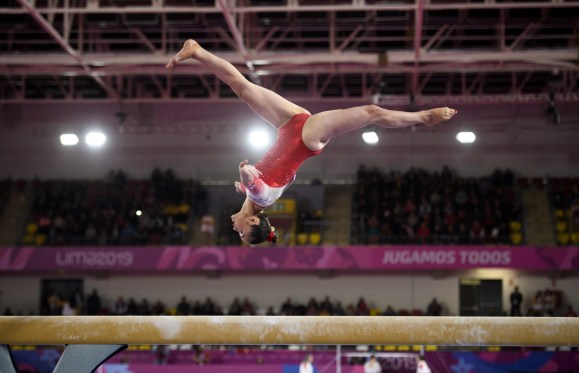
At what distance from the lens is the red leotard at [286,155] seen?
656cm

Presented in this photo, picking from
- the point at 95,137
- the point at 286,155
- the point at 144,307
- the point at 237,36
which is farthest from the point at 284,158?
the point at 144,307

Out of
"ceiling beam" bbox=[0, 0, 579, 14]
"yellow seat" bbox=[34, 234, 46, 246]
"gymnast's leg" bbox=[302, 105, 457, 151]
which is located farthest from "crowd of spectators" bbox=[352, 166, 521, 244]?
"gymnast's leg" bbox=[302, 105, 457, 151]

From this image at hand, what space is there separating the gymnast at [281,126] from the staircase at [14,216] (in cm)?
2042

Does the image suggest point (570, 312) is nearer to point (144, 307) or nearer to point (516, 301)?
point (516, 301)

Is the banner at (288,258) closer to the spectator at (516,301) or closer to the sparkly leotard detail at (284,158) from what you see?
the spectator at (516,301)

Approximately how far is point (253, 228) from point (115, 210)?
1975 centimetres

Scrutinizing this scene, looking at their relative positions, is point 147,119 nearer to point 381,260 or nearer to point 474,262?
point 381,260

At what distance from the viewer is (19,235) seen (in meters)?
25.2

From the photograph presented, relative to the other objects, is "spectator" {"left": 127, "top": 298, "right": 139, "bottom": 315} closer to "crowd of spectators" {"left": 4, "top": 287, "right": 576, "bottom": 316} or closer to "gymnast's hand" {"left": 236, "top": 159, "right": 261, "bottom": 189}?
"crowd of spectators" {"left": 4, "top": 287, "right": 576, "bottom": 316}

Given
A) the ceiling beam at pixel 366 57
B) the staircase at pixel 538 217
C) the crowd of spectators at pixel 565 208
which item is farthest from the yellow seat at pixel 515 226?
the ceiling beam at pixel 366 57

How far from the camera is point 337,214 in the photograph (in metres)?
25.2

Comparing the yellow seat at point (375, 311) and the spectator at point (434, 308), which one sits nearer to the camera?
the spectator at point (434, 308)

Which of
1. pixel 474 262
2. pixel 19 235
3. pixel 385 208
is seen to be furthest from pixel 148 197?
pixel 474 262

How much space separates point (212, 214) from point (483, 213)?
28.8 ft
